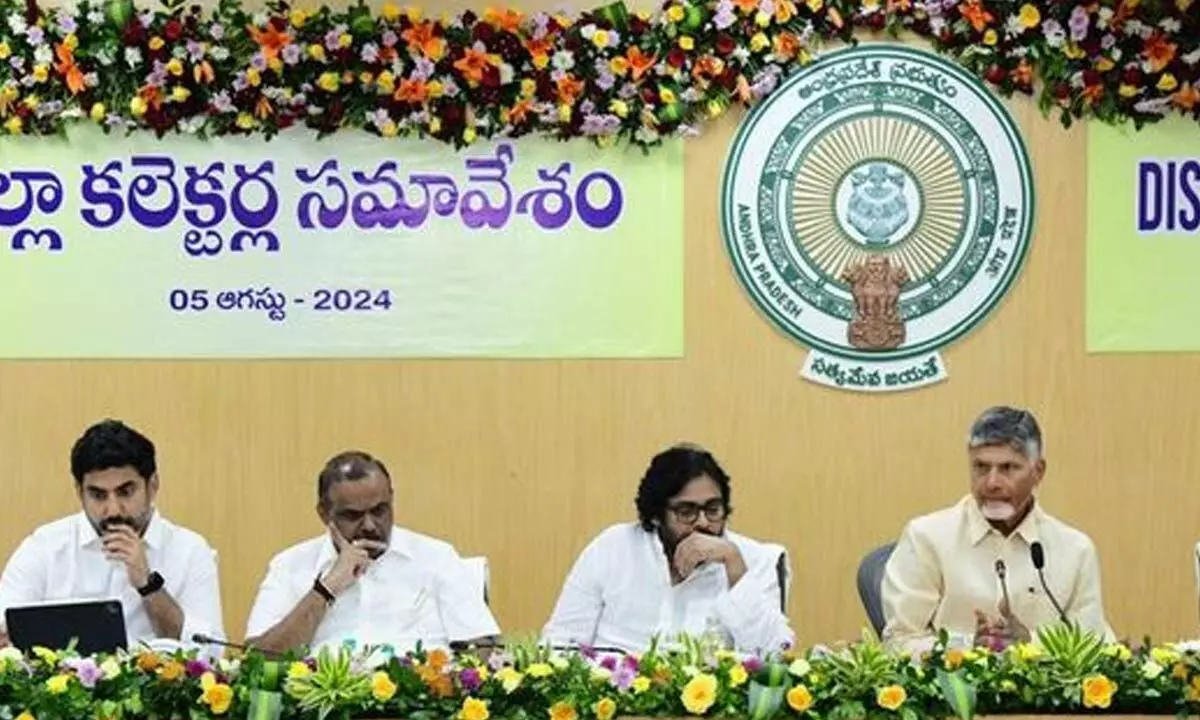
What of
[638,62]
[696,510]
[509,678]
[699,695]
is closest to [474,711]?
[509,678]

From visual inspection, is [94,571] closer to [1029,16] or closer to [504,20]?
[504,20]

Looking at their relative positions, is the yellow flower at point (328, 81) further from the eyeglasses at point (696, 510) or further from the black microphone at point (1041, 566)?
the black microphone at point (1041, 566)

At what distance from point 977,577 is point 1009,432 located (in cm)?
34

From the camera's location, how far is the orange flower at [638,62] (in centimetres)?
457

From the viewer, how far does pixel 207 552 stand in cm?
391

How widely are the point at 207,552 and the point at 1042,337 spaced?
2.42 m

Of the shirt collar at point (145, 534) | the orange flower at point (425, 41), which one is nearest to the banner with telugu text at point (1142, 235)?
the orange flower at point (425, 41)

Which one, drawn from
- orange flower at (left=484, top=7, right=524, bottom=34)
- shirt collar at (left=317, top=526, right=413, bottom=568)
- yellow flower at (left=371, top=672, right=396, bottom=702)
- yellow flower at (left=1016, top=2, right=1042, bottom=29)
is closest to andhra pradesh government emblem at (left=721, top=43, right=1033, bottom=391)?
yellow flower at (left=1016, top=2, right=1042, bottom=29)

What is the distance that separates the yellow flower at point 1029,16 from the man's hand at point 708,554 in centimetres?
181

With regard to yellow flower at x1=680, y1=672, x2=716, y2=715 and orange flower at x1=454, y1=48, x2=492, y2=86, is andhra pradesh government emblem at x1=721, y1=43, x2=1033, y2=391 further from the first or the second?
yellow flower at x1=680, y1=672, x2=716, y2=715

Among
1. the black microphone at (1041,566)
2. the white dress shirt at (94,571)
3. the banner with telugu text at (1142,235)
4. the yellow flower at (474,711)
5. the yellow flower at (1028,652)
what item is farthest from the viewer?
the banner with telugu text at (1142,235)

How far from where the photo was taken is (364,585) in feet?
12.6

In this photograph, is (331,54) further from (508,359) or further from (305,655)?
(305,655)

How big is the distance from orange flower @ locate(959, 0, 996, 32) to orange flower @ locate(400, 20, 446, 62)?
4.85ft
